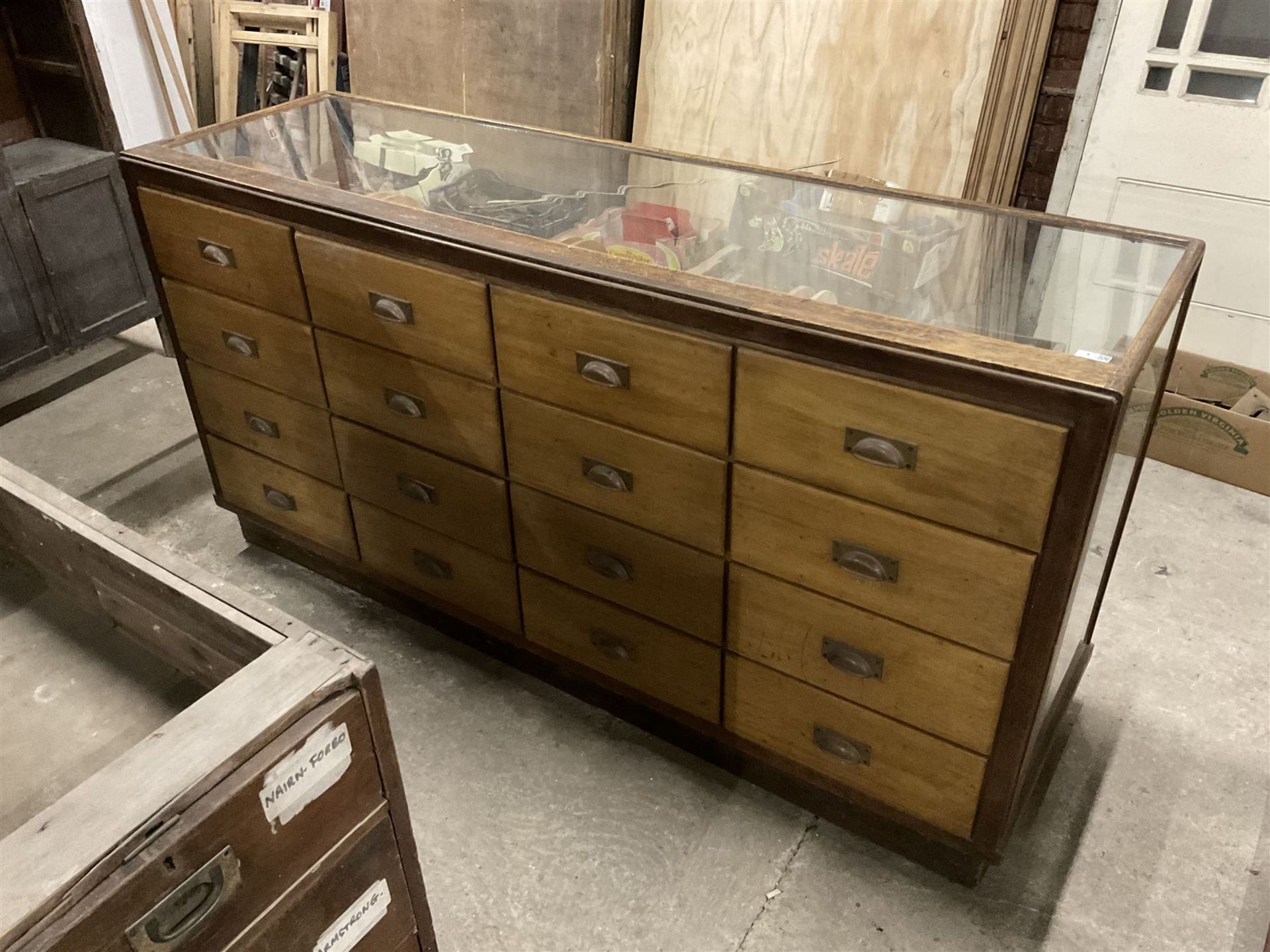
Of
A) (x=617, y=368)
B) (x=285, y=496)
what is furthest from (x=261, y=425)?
(x=617, y=368)

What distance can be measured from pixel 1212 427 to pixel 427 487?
2269mm

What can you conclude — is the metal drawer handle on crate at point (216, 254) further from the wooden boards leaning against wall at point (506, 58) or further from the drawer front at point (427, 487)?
the wooden boards leaning against wall at point (506, 58)

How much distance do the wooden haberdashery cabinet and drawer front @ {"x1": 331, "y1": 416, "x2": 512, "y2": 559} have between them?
0.76 metres

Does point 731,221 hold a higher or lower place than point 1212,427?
higher

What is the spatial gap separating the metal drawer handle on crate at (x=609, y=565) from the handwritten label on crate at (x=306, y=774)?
905 millimetres

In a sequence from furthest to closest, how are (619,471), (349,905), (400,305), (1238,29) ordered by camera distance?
(1238,29)
(400,305)
(619,471)
(349,905)

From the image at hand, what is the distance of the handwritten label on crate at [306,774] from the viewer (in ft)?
3.18

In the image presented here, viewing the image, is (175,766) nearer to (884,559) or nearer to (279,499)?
(884,559)

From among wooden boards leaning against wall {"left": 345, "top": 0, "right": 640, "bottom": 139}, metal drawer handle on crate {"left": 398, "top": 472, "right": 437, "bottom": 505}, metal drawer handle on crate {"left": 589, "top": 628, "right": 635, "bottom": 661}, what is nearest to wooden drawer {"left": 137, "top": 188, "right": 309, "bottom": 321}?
metal drawer handle on crate {"left": 398, "top": 472, "right": 437, "bottom": 505}

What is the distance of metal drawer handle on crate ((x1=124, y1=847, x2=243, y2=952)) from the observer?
0.89 m

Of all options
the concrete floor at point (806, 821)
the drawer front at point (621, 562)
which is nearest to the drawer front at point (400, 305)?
the drawer front at point (621, 562)

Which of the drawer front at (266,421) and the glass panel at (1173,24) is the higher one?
the glass panel at (1173,24)

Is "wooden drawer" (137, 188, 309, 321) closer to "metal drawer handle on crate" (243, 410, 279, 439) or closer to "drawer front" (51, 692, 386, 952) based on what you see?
"metal drawer handle on crate" (243, 410, 279, 439)

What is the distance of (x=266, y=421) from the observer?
2379 millimetres
